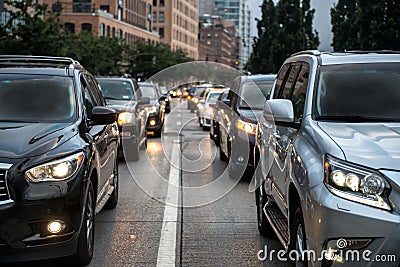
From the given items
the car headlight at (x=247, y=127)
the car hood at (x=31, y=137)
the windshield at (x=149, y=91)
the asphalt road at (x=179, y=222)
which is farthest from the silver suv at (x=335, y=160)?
the windshield at (x=149, y=91)

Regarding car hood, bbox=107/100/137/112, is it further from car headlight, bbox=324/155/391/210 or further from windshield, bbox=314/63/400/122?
car headlight, bbox=324/155/391/210

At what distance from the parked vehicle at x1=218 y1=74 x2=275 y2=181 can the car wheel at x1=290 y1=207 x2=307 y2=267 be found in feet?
20.2

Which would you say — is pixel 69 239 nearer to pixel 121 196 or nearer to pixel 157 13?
pixel 121 196

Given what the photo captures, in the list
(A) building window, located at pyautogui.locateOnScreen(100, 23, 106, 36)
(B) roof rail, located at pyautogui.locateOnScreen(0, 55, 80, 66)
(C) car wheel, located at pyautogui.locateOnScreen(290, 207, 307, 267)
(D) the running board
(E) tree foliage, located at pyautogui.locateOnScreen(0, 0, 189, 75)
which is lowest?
(D) the running board

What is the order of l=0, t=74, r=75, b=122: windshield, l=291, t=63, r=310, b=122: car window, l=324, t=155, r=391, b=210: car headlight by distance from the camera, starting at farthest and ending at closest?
l=0, t=74, r=75, b=122: windshield → l=291, t=63, r=310, b=122: car window → l=324, t=155, r=391, b=210: car headlight

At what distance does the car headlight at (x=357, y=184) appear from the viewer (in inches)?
176

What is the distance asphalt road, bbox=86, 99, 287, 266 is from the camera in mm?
6938

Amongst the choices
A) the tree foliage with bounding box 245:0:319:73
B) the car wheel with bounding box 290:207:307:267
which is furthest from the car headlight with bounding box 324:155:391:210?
the tree foliage with bounding box 245:0:319:73

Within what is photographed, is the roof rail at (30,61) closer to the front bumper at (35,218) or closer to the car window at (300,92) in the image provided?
the front bumper at (35,218)

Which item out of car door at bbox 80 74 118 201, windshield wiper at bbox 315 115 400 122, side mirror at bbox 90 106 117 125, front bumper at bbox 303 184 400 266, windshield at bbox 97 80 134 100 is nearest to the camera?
front bumper at bbox 303 184 400 266

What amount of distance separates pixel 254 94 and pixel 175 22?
133 metres

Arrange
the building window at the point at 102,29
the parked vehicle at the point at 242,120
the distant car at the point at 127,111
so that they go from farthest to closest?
1. the building window at the point at 102,29
2. the distant car at the point at 127,111
3. the parked vehicle at the point at 242,120

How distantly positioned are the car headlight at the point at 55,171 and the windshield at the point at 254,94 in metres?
7.03

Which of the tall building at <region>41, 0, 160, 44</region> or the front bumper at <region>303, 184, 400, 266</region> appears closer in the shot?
the front bumper at <region>303, 184, 400, 266</region>
